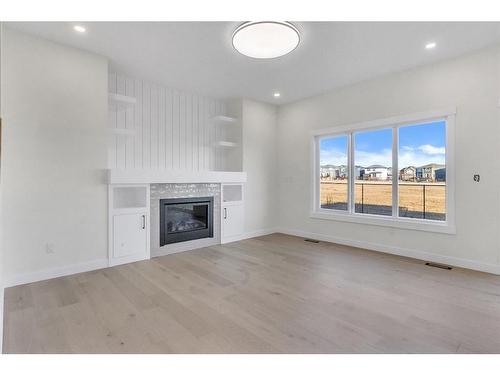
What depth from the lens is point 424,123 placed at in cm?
399

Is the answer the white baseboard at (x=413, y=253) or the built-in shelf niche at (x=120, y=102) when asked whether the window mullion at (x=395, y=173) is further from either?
the built-in shelf niche at (x=120, y=102)

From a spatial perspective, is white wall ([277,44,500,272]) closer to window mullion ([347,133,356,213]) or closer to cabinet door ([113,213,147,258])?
window mullion ([347,133,356,213])

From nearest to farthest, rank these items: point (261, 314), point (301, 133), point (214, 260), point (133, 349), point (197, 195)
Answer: point (133, 349) → point (261, 314) → point (214, 260) → point (197, 195) → point (301, 133)

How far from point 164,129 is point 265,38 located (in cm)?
263

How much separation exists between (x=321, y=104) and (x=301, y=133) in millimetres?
680

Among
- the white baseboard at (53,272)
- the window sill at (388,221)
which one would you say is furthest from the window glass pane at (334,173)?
the white baseboard at (53,272)

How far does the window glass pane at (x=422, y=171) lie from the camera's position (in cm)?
386

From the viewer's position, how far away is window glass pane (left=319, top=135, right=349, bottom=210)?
16.6 ft

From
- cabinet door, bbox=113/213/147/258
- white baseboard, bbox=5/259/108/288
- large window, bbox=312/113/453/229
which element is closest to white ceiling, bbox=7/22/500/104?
large window, bbox=312/113/453/229

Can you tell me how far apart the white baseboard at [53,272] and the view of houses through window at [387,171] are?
3.97m

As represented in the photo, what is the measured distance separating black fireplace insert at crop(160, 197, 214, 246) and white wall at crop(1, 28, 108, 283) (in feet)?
3.00
